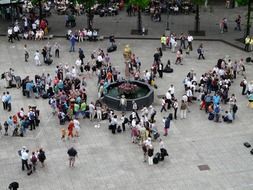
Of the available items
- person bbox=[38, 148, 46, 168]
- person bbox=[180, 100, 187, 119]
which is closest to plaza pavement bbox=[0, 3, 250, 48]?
person bbox=[180, 100, 187, 119]

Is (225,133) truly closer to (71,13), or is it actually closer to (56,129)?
(56,129)

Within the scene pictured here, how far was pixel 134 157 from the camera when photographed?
29125 millimetres

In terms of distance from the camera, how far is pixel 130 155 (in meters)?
29.3

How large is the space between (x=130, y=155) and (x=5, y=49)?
72.2 ft

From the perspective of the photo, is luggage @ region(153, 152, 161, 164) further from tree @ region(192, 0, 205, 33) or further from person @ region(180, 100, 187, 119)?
tree @ region(192, 0, 205, 33)

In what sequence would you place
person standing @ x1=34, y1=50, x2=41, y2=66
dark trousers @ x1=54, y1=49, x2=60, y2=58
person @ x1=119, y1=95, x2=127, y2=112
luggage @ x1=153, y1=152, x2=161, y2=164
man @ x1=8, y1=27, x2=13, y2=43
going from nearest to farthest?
luggage @ x1=153, y1=152, x2=161, y2=164
person @ x1=119, y1=95, x2=127, y2=112
person standing @ x1=34, y1=50, x2=41, y2=66
dark trousers @ x1=54, y1=49, x2=60, y2=58
man @ x1=8, y1=27, x2=13, y2=43

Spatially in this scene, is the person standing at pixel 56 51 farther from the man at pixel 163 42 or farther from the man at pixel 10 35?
the man at pixel 163 42

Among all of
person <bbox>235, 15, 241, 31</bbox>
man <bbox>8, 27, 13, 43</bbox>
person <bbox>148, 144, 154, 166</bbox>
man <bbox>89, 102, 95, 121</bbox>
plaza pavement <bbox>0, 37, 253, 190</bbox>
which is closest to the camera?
plaza pavement <bbox>0, 37, 253, 190</bbox>

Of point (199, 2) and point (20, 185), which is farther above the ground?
point (199, 2)

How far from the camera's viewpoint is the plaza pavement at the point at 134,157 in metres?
26.8

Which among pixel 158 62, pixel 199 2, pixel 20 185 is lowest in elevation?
pixel 20 185

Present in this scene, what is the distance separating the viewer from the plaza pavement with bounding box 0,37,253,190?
26766mm

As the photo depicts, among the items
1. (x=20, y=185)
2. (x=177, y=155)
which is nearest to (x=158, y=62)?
(x=177, y=155)

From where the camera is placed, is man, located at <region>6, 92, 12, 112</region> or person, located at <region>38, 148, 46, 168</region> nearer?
person, located at <region>38, 148, 46, 168</region>
